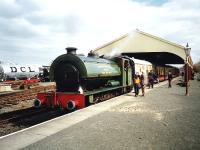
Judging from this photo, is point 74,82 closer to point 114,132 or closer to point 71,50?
point 71,50

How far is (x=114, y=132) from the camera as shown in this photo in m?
8.48

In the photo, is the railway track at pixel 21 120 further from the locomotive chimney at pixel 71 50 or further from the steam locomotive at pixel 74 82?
the locomotive chimney at pixel 71 50

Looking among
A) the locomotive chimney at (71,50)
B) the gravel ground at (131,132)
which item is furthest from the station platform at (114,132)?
the locomotive chimney at (71,50)

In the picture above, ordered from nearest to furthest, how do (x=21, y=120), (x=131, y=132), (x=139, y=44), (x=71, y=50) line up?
(x=131, y=132), (x=21, y=120), (x=71, y=50), (x=139, y=44)

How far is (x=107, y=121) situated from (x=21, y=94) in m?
11.3

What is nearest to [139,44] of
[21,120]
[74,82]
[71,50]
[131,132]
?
[71,50]

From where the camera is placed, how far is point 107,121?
10117mm

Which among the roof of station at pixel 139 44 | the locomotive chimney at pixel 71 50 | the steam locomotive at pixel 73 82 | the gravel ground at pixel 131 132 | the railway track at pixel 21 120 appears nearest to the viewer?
the gravel ground at pixel 131 132

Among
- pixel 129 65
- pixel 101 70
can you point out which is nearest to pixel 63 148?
pixel 101 70

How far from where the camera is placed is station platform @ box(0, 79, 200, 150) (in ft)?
23.7

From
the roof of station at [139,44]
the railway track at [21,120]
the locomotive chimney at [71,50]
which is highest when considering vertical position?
the roof of station at [139,44]

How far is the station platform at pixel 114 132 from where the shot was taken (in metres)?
7.21

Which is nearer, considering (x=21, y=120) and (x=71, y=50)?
(x=21, y=120)

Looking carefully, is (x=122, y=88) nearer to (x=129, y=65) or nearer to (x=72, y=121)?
(x=129, y=65)
